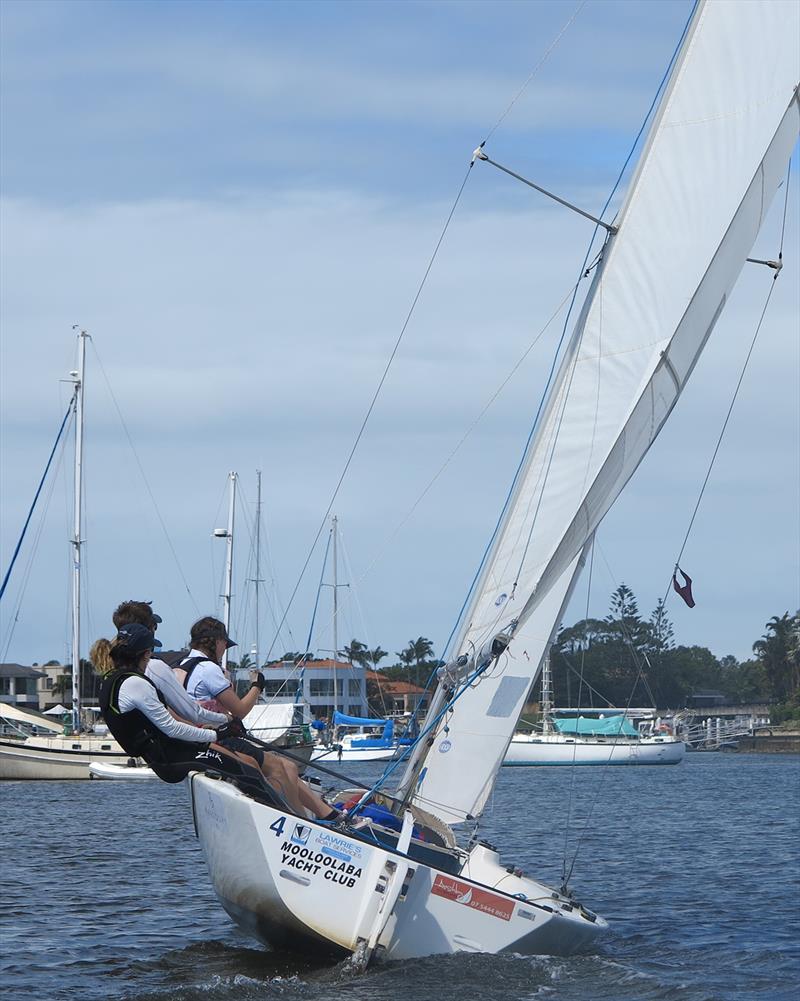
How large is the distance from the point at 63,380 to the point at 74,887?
33.0 m

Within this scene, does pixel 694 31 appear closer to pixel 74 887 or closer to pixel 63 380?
pixel 74 887

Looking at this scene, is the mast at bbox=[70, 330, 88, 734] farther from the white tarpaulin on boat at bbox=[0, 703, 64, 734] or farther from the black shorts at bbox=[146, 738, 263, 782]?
the black shorts at bbox=[146, 738, 263, 782]

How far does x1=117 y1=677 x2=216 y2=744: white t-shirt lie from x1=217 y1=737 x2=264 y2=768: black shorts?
35.8 inches

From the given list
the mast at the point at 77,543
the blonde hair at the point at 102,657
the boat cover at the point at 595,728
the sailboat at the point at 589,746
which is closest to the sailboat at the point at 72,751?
the mast at the point at 77,543

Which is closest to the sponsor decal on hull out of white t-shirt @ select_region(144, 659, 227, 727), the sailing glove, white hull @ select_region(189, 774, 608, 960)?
white hull @ select_region(189, 774, 608, 960)

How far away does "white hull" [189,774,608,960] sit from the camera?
1034 cm

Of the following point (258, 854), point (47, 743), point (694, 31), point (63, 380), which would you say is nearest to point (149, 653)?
point (258, 854)

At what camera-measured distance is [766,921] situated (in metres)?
15.5

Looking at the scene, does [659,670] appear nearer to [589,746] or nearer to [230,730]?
[589,746]

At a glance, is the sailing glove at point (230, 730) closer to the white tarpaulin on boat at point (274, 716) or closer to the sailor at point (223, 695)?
the sailor at point (223, 695)

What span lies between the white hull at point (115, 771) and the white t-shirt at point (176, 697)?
34.7 meters

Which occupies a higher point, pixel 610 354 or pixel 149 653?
pixel 610 354

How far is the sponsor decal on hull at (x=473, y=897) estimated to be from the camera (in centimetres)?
1045

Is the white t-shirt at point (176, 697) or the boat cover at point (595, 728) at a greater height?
the white t-shirt at point (176, 697)
